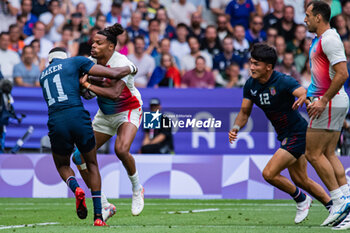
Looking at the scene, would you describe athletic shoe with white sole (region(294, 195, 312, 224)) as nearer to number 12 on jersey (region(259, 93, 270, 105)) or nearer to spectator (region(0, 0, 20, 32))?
number 12 on jersey (region(259, 93, 270, 105))

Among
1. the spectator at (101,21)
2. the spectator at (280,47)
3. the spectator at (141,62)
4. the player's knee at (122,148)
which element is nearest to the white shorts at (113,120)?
the player's knee at (122,148)

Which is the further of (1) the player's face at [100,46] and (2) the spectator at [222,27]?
(2) the spectator at [222,27]

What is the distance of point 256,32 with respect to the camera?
17.8 metres

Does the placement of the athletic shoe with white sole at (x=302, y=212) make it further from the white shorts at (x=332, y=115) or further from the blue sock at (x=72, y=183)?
the blue sock at (x=72, y=183)

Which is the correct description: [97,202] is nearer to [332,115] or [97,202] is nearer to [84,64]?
[84,64]

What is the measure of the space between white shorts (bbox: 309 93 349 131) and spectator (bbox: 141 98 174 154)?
215 inches

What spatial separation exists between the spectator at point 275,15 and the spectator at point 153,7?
2729 mm

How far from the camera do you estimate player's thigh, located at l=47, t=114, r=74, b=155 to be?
27.9 feet

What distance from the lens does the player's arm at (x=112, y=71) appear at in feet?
27.8

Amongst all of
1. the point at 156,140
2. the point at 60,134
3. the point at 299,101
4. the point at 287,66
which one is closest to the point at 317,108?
the point at 299,101

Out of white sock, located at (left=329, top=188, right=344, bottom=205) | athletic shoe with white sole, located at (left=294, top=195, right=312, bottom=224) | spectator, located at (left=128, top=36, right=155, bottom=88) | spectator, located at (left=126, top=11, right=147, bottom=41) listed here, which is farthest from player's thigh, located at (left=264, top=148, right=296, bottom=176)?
spectator, located at (left=126, top=11, right=147, bottom=41)

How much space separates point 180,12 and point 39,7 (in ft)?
11.9

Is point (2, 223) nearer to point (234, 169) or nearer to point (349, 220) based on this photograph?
point (349, 220)

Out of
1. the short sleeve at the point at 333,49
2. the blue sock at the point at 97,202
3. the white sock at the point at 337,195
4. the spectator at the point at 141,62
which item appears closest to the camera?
the short sleeve at the point at 333,49
